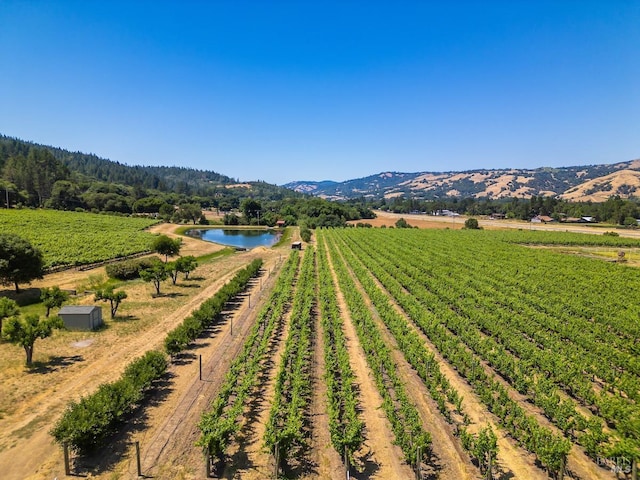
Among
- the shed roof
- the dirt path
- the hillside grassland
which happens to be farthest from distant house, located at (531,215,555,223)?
the shed roof

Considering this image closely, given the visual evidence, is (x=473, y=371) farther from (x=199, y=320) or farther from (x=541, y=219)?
(x=541, y=219)

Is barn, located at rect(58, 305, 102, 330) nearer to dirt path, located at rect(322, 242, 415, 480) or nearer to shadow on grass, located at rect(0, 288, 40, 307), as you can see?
shadow on grass, located at rect(0, 288, 40, 307)

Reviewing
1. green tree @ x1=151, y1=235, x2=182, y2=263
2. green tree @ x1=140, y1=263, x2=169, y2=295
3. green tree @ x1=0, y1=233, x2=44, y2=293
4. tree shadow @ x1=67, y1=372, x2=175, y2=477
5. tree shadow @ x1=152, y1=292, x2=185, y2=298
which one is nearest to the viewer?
tree shadow @ x1=67, y1=372, x2=175, y2=477

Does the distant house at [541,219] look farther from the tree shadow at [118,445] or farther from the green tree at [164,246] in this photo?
the tree shadow at [118,445]

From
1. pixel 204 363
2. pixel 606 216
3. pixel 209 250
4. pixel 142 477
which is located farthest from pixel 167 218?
pixel 606 216

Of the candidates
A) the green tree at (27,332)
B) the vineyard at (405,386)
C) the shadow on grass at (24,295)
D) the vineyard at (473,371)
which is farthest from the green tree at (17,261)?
the vineyard at (473,371)

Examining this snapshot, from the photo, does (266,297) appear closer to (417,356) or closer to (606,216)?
(417,356)
